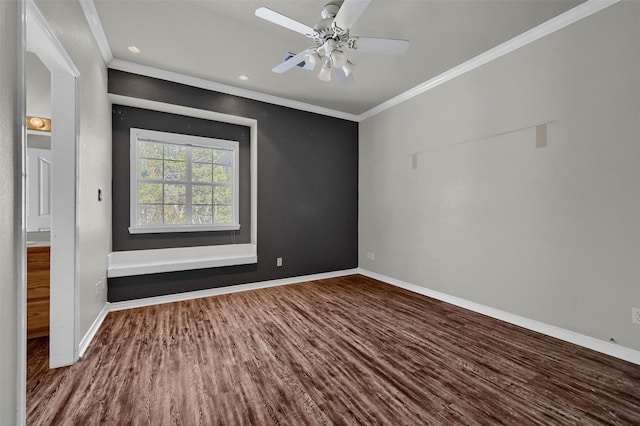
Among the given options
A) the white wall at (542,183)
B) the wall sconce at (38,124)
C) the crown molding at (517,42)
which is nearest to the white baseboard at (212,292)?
the white wall at (542,183)

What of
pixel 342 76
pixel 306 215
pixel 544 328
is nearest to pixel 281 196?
pixel 306 215

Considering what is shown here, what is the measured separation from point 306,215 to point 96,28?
10.7ft

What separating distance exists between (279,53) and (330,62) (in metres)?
0.99

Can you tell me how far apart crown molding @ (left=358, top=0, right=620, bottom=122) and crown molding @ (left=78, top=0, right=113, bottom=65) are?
143 inches

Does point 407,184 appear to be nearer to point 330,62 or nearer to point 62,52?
point 330,62

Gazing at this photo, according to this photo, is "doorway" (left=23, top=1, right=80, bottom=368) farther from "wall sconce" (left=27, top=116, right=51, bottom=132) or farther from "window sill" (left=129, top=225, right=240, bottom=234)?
"window sill" (left=129, top=225, right=240, bottom=234)

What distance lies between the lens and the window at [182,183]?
3.62 m

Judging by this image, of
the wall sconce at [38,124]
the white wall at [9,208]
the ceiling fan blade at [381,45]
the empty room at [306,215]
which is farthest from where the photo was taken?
the wall sconce at [38,124]

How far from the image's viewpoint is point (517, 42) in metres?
2.74

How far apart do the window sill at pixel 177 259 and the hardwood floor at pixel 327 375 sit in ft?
1.76

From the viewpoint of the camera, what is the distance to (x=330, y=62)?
7.66ft

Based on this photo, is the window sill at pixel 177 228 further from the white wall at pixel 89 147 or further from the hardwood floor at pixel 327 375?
the hardwood floor at pixel 327 375

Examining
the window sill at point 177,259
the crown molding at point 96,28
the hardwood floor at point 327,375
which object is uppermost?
the crown molding at point 96,28

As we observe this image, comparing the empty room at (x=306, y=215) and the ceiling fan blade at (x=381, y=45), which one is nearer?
the empty room at (x=306, y=215)
